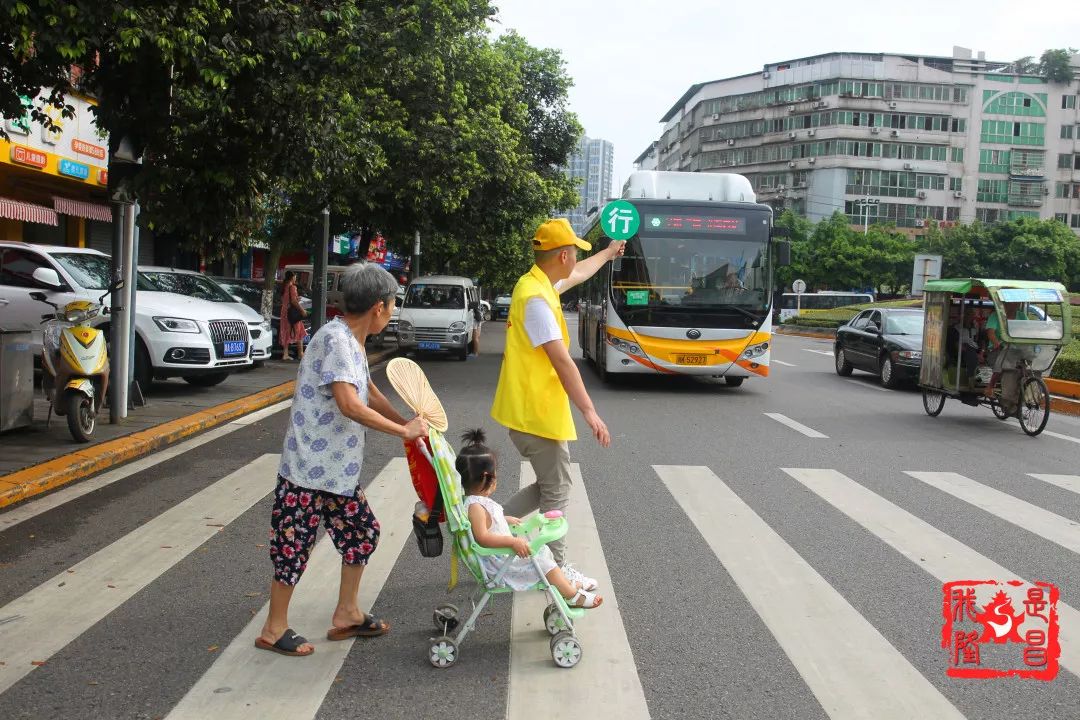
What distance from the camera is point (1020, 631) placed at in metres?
4.53

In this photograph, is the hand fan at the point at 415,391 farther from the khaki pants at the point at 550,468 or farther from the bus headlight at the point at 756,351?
the bus headlight at the point at 756,351

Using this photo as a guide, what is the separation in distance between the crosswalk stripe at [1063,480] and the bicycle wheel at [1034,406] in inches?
101

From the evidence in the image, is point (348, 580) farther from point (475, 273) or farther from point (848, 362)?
point (475, 273)

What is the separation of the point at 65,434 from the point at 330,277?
18676 mm

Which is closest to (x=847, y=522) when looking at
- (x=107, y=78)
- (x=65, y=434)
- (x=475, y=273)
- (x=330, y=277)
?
(x=65, y=434)

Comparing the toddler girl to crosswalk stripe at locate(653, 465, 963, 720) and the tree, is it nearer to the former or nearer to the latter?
crosswalk stripe at locate(653, 465, 963, 720)

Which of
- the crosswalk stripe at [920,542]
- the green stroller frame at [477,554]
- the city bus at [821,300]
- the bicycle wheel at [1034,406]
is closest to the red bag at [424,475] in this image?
the green stroller frame at [477,554]

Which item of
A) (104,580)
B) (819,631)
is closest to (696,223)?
(819,631)

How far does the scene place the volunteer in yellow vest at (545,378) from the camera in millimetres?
4363

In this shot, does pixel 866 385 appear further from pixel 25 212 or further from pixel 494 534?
pixel 494 534

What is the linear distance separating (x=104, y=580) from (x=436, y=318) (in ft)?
55.7

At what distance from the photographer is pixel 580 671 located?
154 inches

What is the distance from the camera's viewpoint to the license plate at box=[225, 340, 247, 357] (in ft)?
41.3

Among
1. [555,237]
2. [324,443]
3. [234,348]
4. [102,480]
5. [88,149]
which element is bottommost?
[102,480]
